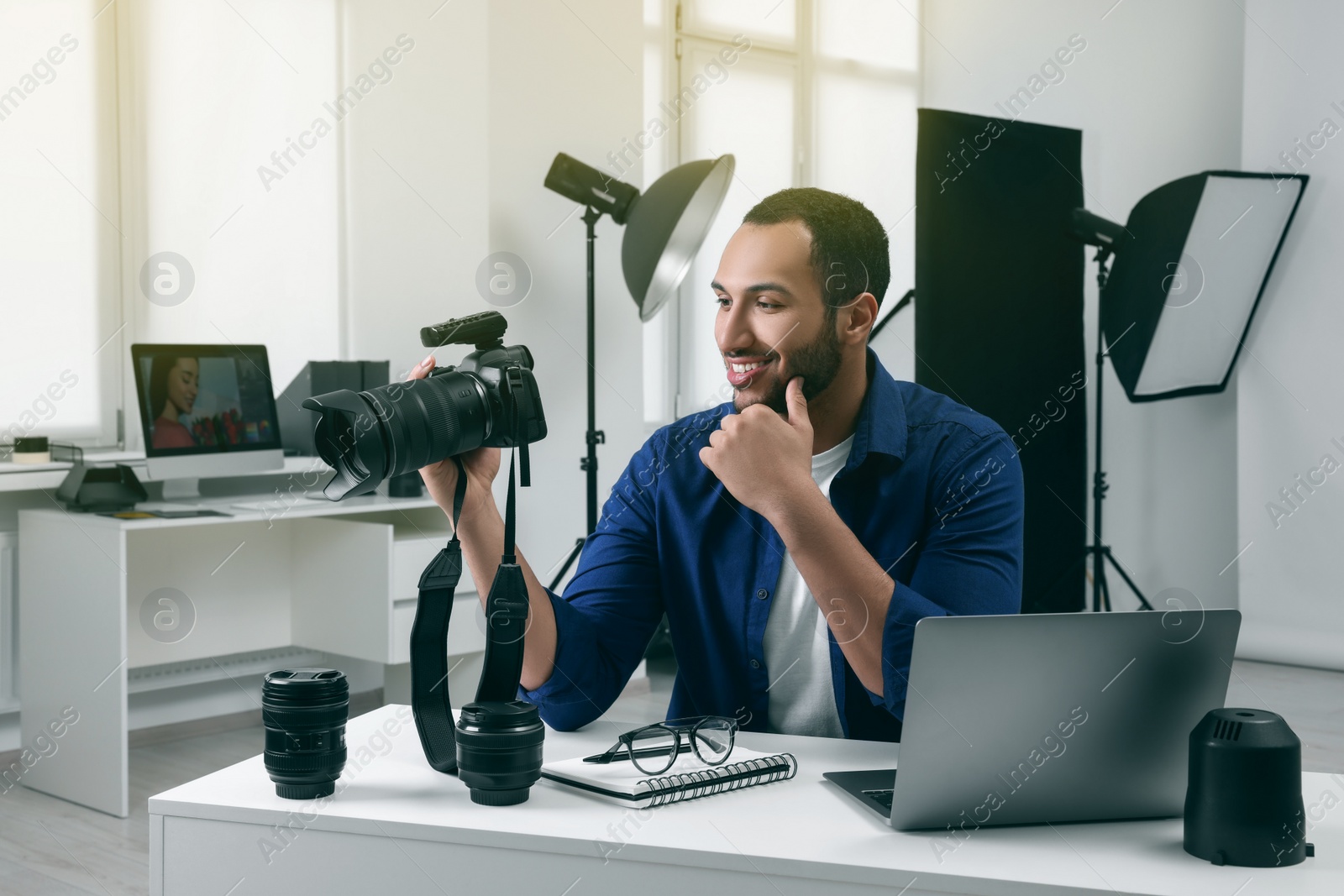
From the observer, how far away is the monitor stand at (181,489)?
3.21 meters

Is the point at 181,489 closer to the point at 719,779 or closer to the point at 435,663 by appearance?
the point at 435,663

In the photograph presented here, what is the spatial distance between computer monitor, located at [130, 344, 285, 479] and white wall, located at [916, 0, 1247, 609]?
10.5 ft

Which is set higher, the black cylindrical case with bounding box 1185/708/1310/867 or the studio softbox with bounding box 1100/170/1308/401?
the studio softbox with bounding box 1100/170/1308/401

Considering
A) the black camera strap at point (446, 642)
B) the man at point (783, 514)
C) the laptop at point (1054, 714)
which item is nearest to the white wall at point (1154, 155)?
the man at point (783, 514)

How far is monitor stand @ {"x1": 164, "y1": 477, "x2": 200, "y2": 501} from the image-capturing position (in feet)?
10.5

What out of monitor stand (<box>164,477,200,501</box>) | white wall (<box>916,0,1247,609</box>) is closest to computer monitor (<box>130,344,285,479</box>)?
monitor stand (<box>164,477,200,501</box>)

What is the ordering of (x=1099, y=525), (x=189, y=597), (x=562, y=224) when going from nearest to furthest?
(x=189, y=597)
(x=562, y=224)
(x=1099, y=525)

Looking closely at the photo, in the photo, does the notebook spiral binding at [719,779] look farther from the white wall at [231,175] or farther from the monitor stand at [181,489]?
the white wall at [231,175]

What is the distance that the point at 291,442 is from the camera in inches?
137

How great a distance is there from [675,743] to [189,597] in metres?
2.54

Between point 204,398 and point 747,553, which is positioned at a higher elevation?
point 204,398

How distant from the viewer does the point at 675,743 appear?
109cm

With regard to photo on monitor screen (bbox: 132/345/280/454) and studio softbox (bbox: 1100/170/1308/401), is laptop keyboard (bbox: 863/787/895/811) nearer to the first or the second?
photo on monitor screen (bbox: 132/345/280/454)

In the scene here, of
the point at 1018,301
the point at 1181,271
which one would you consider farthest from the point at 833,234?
the point at 1181,271
